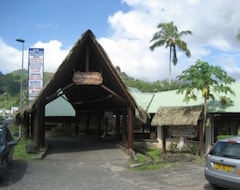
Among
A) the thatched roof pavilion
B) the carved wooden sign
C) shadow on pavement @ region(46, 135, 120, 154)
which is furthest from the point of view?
shadow on pavement @ region(46, 135, 120, 154)

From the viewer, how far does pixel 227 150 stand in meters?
10.2

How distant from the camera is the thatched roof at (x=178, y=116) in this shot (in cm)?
1898

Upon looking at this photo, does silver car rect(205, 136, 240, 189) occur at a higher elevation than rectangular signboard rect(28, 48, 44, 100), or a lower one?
lower

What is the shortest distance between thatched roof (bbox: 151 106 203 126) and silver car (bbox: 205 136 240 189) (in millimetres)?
8151

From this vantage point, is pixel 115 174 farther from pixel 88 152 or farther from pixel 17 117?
pixel 17 117

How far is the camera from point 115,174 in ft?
46.3

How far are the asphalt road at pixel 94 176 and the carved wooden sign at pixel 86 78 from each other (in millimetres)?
3927

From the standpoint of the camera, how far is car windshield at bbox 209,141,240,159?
993 centimetres

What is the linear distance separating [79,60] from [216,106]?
26.6 feet

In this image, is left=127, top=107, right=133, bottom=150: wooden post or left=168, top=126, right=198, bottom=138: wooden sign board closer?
left=168, top=126, right=198, bottom=138: wooden sign board

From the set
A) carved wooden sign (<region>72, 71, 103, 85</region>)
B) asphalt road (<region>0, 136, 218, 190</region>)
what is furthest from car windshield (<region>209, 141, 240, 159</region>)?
carved wooden sign (<region>72, 71, 103, 85</region>)

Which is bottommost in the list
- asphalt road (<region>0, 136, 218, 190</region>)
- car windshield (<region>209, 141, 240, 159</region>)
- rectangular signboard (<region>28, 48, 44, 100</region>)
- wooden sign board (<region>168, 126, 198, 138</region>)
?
asphalt road (<region>0, 136, 218, 190</region>)

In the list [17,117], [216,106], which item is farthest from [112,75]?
[17,117]

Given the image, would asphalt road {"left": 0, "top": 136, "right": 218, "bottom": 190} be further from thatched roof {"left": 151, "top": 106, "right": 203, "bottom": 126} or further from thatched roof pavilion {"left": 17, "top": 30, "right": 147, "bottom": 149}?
thatched roof {"left": 151, "top": 106, "right": 203, "bottom": 126}
